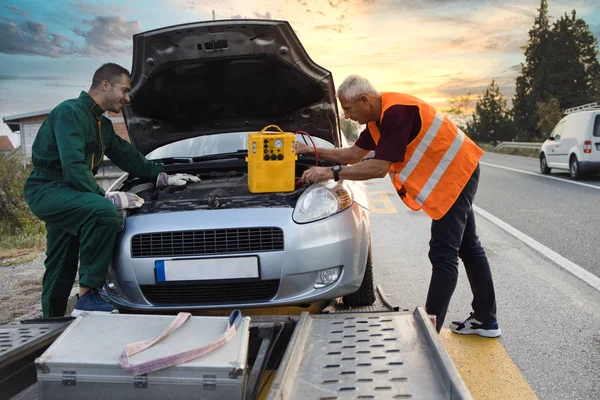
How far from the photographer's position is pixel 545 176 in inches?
620

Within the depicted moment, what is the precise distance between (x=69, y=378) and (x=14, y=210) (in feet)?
25.3

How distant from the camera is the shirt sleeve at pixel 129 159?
4137 millimetres

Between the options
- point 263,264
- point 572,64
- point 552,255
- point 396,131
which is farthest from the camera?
point 572,64

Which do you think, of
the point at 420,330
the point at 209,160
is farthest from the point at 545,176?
the point at 420,330

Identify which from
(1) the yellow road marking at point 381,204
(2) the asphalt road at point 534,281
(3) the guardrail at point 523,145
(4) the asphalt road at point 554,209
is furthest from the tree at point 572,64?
(2) the asphalt road at point 534,281

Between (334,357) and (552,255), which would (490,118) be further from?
(334,357)

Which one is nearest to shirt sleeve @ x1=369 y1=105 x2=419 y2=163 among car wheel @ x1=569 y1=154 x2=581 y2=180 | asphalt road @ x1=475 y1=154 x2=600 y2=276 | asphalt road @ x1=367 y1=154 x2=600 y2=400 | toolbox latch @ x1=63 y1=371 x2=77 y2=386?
asphalt road @ x1=367 y1=154 x2=600 y2=400

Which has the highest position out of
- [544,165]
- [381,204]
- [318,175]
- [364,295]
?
[318,175]

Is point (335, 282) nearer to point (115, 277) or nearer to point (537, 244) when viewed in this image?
point (115, 277)

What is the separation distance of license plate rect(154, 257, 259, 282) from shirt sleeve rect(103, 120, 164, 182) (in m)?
1.19

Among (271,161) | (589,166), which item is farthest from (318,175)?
(589,166)

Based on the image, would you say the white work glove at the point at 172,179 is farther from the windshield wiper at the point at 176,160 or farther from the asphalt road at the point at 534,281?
the asphalt road at the point at 534,281

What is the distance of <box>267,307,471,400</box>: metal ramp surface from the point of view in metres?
2.08

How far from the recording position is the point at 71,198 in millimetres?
3447
